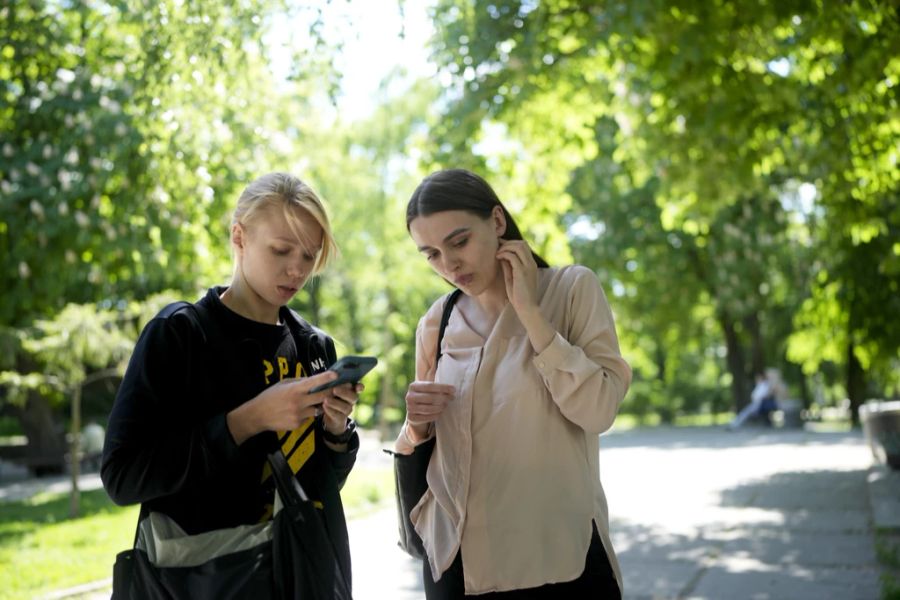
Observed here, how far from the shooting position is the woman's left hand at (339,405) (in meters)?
2.52

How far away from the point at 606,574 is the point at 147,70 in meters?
5.28

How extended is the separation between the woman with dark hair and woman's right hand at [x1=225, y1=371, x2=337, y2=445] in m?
0.38

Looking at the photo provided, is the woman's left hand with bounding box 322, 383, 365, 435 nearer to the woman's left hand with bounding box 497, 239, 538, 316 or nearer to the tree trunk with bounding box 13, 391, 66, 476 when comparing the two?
the woman's left hand with bounding box 497, 239, 538, 316

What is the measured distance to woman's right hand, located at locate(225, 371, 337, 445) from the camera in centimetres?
237

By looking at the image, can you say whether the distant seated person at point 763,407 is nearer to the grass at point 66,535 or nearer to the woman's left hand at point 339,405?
the grass at point 66,535

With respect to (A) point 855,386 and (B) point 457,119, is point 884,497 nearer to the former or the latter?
(B) point 457,119

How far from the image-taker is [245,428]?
2410 millimetres

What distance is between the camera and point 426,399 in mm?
2676

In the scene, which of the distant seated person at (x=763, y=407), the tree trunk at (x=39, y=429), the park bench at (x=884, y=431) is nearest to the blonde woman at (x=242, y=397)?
the park bench at (x=884, y=431)

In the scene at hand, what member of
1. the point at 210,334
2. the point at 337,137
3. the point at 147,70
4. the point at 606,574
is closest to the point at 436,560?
the point at 606,574

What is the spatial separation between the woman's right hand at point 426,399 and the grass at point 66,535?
6.07 meters

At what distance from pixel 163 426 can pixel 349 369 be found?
1.48ft

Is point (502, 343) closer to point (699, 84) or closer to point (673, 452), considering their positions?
point (699, 84)

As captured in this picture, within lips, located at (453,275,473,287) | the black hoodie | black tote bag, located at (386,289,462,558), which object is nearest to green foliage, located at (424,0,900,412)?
lips, located at (453,275,473,287)
